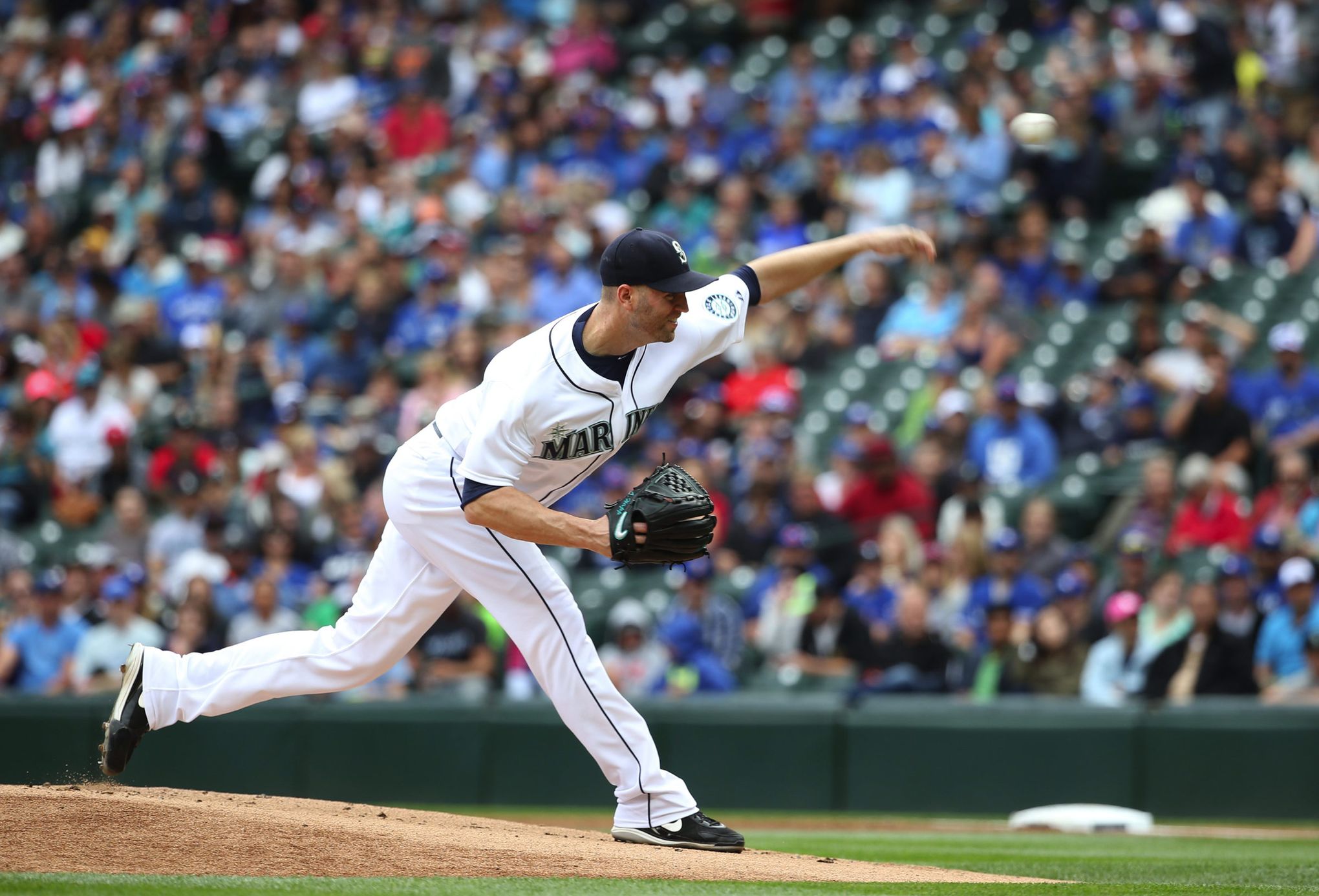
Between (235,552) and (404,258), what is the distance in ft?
11.9

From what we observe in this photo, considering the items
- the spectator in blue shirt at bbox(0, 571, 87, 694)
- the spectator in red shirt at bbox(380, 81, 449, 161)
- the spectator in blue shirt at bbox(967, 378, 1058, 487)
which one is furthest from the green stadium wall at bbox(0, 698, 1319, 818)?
the spectator in red shirt at bbox(380, 81, 449, 161)

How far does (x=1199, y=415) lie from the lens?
1011cm

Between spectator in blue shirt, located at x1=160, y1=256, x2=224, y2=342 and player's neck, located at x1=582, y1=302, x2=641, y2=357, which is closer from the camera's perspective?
player's neck, located at x1=582, y1=302, x2=641, y2=357

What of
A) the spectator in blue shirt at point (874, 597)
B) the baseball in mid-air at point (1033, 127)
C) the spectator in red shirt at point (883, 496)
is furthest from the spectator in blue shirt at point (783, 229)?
the baseball in mid-air at point (1033, 127)

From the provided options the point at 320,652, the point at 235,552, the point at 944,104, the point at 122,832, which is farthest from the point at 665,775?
the point at 944,104

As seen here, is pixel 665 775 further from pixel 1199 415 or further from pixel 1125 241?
pixel 1125 241

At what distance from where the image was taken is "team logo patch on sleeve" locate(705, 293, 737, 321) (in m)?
5.21

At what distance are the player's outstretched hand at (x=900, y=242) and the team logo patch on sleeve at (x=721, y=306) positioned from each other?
0.57 meters

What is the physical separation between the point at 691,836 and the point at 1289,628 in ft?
15.7

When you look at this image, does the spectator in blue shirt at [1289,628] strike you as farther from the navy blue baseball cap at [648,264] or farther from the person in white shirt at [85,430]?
the person in white shirt at [85,430]

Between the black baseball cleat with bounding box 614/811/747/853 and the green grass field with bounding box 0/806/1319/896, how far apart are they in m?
0.68

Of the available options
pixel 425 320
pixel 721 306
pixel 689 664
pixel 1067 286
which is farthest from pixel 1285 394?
pixel 425 320

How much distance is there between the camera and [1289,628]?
880 cm

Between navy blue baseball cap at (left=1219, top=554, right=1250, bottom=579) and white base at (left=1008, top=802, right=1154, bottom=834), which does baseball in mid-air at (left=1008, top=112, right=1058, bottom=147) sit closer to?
navy blue baseball cap at (left=1219, top=554, right=1250, bottom=579)
